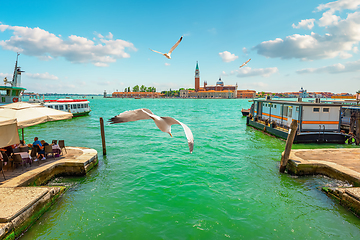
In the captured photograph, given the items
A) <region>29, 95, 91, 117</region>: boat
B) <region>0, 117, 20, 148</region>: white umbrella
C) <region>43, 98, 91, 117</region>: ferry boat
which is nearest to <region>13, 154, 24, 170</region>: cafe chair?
<region>0, 117, 20, 148</region>: white umbrella

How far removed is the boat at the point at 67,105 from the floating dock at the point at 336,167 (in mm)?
33511

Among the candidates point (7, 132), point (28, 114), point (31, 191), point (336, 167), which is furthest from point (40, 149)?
point (336, 167)

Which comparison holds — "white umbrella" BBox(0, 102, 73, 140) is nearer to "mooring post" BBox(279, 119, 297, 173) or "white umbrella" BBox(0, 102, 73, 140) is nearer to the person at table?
the person at table

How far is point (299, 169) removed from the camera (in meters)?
10.4

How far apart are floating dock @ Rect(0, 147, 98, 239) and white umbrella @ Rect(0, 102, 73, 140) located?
2.00 metres

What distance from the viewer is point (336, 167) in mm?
9508

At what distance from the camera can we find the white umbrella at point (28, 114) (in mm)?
8669

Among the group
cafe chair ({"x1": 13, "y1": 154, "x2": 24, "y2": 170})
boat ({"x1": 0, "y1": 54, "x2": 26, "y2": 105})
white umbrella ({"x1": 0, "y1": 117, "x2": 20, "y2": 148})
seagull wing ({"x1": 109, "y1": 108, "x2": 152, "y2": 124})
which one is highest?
boat ({"x1": 0, "y1": 54, "x2": 26, "y2": 105})

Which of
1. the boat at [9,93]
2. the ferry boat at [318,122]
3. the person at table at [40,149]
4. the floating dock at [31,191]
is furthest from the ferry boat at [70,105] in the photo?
the ferry boat at [318,122]

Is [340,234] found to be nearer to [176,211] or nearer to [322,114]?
[176,211]

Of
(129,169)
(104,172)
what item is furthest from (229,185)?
(104,172)

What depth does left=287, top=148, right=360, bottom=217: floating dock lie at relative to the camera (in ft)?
24.3

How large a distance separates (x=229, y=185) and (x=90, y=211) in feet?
19.4

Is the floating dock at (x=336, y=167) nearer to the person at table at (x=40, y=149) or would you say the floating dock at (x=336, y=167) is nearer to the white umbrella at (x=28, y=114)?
the white umbrella at (x=28, y=114)
